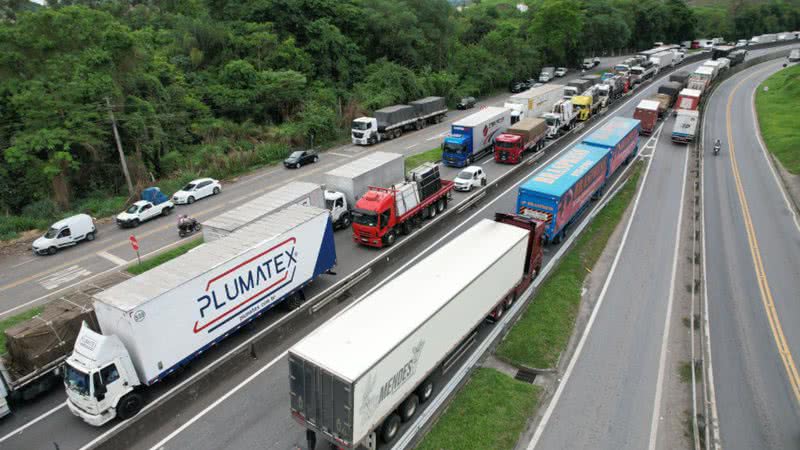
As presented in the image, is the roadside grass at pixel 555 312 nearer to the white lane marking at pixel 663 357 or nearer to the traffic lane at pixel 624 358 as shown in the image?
the traffic lane at pixel 624 358

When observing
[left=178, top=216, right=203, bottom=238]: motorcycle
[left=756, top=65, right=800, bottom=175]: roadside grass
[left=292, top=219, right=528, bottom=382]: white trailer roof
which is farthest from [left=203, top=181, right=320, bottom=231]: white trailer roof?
[left=756, top=65, right=800, bottom=175]: roadside grass

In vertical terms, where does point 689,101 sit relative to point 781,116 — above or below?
above

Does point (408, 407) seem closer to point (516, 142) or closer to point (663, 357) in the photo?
point (663, 357)

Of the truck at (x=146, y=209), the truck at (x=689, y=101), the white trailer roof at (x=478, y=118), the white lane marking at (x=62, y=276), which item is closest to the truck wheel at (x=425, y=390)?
the white lane marking at (x=62, y=276)

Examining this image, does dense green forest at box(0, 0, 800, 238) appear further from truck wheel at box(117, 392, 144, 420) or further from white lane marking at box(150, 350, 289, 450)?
white lane marking at box(150, 350, 289, 450)

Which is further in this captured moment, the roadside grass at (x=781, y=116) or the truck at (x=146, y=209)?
the roadside grass at (x=781, y=116)

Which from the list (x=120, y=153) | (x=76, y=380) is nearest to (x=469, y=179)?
(x=120, y=153)
